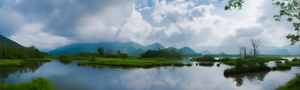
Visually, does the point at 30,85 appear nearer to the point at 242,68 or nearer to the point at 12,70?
the point at 12,70

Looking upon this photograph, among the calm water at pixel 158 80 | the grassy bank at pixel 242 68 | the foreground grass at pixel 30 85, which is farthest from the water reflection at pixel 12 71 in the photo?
the grassy bank at pixel 242 68

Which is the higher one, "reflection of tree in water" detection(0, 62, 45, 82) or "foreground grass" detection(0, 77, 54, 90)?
"foreground grass" detection(0, 77, 54, 90)

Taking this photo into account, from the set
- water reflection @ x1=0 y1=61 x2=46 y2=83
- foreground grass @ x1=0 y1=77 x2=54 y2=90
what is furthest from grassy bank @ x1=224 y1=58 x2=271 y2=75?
water reflection @ x1=0 y1=61 x2=46 y2=83

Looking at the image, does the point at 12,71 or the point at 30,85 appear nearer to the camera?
the point at 30,85

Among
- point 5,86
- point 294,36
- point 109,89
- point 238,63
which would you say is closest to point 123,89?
point 109,89

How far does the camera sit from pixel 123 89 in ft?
57.5

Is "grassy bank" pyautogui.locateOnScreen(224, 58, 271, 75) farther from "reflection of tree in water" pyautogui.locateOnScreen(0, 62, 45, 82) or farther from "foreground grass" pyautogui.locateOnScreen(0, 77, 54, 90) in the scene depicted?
"reflection of tree in water" pyautogui.locateOnScreen(0, 62, 45, 82)

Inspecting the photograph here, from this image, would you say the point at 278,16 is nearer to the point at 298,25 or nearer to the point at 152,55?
the point at 298,25

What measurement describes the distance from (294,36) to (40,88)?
21.4 m

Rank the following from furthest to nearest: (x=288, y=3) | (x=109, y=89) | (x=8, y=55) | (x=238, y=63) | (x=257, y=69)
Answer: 1. (x=8, y=55)
2. (x=257, y=69)
3. (x=238, y=63)
4. (x=109, y=89)
5. (x=288, y=3)

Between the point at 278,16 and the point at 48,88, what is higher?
the point at 278,16

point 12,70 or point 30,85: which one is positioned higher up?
point 30,85

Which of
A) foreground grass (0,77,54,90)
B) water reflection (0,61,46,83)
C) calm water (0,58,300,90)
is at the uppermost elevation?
foreground grass (0,77,54,90)

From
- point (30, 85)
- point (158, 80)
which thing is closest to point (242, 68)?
point (158, 80)
